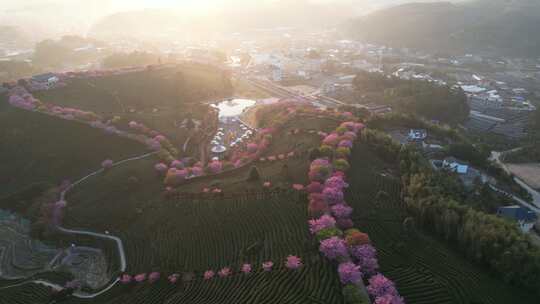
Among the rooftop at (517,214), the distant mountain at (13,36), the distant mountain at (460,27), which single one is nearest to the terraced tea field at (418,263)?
the rooftop at (517,214)

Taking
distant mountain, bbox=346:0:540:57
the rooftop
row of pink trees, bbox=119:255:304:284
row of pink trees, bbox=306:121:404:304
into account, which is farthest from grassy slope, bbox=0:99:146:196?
distant mountain, bbox=346:0:540:57

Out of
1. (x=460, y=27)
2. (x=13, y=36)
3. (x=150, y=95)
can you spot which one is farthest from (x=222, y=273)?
(x=13, y=36)

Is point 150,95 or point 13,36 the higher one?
Result: point 13,36

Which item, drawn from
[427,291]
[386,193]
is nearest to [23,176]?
[386,193]

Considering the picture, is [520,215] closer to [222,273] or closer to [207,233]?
[222,273]

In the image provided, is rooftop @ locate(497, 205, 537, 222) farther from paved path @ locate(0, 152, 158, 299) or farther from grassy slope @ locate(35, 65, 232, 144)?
grassy slope @ locate(35, 65, 232, 144)

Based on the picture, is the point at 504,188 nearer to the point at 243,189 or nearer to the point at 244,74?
the point at 243,189
